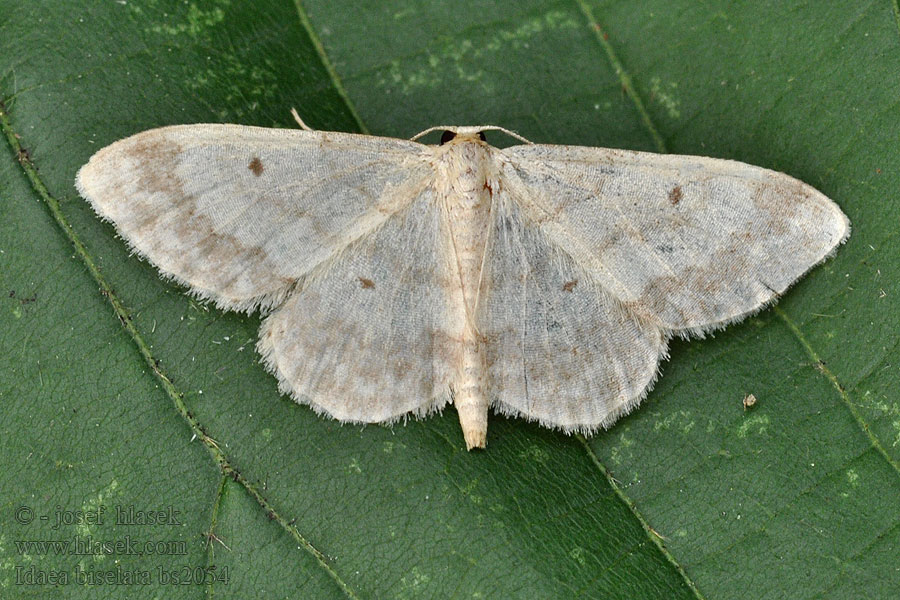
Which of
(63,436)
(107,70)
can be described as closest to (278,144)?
(107,70)

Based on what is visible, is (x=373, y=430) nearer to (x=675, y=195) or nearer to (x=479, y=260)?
(x=479, y=260)

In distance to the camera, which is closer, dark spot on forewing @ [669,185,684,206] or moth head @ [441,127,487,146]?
dark spot on forewing @ [669,185,684,206]

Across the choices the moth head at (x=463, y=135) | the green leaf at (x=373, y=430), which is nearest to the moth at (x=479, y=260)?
the moth head at (x=463, y=135)

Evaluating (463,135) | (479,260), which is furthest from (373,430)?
(463,135)

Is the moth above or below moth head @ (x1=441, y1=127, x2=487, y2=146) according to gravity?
below

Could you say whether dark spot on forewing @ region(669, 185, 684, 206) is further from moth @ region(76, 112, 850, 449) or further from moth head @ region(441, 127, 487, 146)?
moth head @ region(441, 127, 487, 146)

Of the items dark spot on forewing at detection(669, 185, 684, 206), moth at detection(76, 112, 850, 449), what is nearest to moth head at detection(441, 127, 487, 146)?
moth at detection(76, 112, 850, 449)
